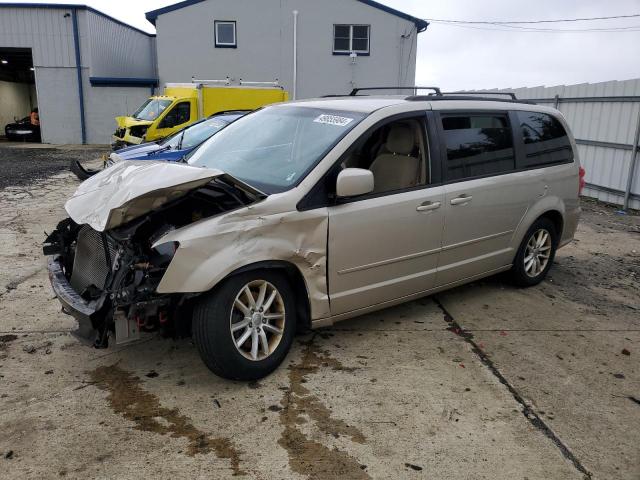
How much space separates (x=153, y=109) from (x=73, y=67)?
34.8ft

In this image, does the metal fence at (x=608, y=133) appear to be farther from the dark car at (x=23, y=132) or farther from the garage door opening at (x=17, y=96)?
the garage door opening at (x=17, y=96)

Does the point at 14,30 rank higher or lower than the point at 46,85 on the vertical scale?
higher

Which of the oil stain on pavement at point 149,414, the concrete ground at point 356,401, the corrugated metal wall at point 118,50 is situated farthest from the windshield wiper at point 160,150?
the corrugated metal wall at point 118,50

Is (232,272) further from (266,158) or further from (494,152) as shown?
(494,152)

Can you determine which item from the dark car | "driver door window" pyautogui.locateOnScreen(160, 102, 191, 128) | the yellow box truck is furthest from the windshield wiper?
the dark car

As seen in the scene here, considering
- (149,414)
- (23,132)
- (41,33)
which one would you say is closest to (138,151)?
(149,414)

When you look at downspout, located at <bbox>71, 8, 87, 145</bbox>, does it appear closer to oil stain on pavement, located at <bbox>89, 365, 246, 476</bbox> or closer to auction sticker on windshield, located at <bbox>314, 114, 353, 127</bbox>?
auction sticker on windshield, located at <bbox>314, 114, 353, 127</bbox>

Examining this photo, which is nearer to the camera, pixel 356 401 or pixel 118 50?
pixel 356 401

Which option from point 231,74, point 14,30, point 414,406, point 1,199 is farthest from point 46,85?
point 414,406

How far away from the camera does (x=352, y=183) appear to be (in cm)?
352

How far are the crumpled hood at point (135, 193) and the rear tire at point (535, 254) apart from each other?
10.5 feet

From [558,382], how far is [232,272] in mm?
2285

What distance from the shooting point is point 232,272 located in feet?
10.6

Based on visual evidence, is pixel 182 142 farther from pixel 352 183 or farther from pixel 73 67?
pixel 73 67
